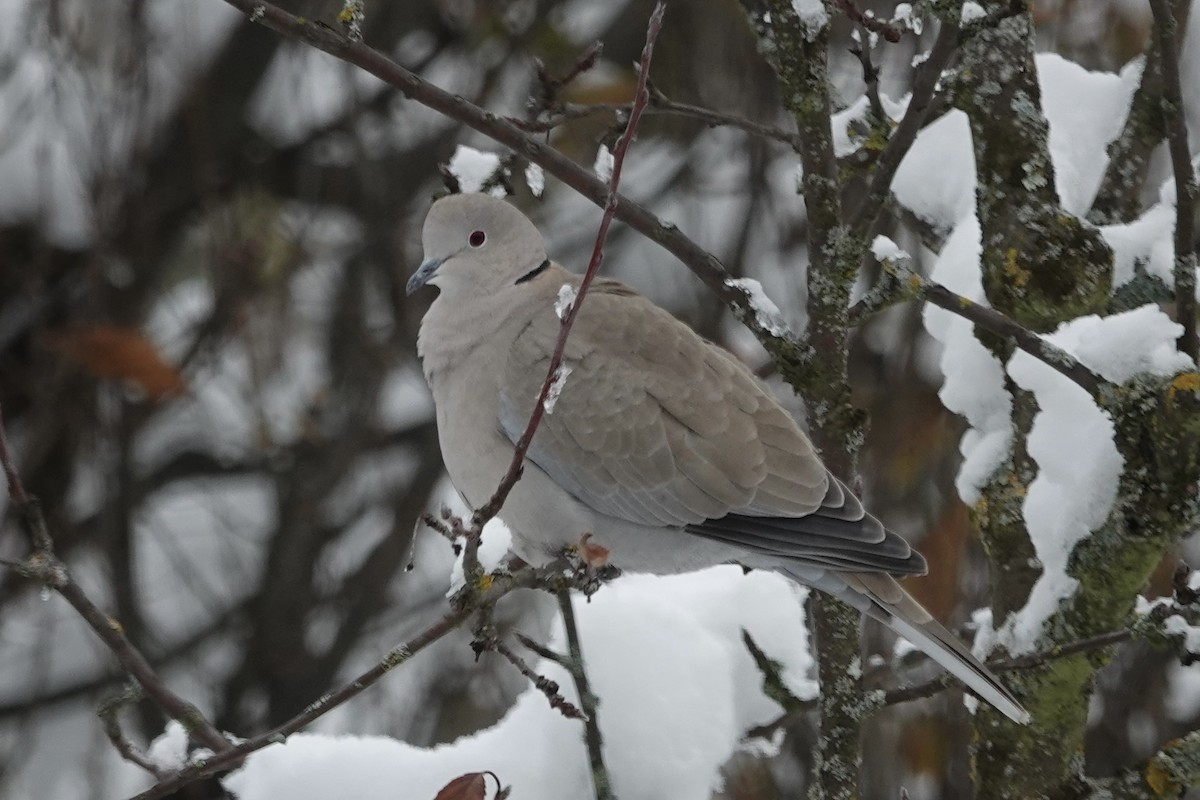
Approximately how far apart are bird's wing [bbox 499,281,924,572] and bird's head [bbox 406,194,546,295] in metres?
0.29

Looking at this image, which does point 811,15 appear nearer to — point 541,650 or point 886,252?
point 886,252

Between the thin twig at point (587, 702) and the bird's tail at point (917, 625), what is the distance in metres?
0.50

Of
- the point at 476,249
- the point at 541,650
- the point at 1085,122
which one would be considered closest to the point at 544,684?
the point at 541,650

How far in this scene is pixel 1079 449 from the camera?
221cm

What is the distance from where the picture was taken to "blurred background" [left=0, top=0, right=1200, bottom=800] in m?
4.49

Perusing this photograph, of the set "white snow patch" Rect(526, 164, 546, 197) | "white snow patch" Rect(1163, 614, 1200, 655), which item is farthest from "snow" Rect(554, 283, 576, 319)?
"white snow patch" Rect(1163, 614, 1200, 655)

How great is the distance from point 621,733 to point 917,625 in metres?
0.52

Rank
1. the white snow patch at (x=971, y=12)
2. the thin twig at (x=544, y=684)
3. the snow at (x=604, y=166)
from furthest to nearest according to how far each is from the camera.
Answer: the snow at (x=604, y=166) < the white snow patch at (x=971, y=12) < the thin twig at (x=544, y=684)

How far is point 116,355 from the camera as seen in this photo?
434 centimetres

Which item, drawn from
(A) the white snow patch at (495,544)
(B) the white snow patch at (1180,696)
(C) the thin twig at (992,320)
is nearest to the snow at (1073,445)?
(C) the thin twig at (992,320)

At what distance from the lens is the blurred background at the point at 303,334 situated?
4.49 metres

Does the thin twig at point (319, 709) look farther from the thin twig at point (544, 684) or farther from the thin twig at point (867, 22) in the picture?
the thin twig at point (867, 22)

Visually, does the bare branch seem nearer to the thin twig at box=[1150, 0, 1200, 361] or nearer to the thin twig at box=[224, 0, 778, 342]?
the thin twig at box=[224, 0, 778, 342]

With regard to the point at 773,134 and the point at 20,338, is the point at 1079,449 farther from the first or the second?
the point at 20,338
